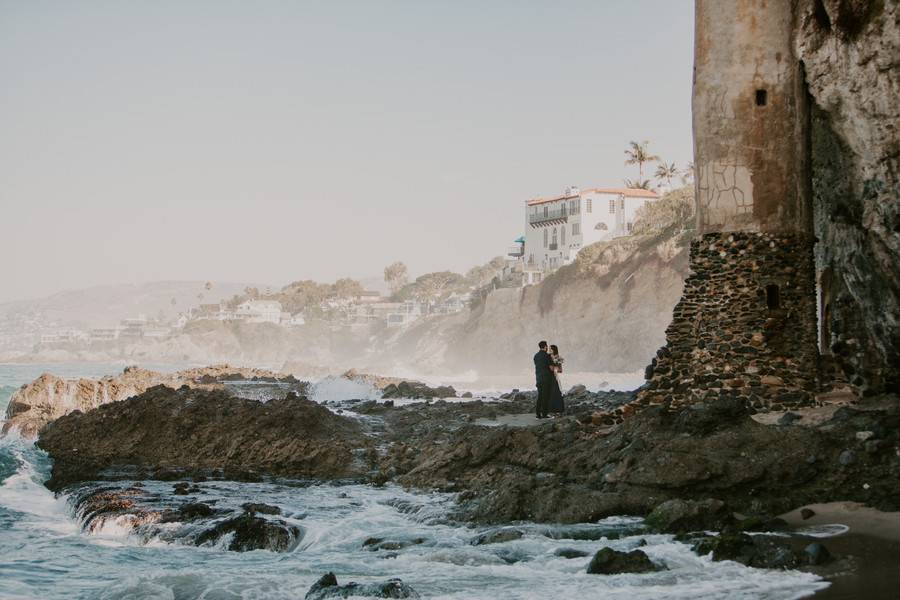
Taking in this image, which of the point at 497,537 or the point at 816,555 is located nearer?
the point at 816,555

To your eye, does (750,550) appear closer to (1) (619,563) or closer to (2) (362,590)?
(1) (619,563)

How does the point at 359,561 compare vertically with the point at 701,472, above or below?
below

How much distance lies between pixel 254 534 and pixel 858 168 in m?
10.1

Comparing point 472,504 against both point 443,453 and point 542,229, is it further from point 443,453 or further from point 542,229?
point 542,229

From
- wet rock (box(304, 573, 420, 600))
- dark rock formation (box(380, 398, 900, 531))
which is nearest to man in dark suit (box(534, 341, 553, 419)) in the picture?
dark rock formation (box(380, 398, 900, 531))

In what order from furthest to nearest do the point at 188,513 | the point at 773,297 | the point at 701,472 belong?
the point at 773,297 < the point at 188,513 < the point at 701,472

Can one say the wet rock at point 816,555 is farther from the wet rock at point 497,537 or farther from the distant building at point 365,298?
the distant building at point 365,298

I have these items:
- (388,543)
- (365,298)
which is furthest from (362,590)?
(365,298)

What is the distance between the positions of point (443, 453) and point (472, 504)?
3.10m

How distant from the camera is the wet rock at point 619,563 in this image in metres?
9.96

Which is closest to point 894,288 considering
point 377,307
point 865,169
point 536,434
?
point 865,169

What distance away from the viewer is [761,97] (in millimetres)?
16328

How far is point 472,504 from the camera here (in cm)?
1337

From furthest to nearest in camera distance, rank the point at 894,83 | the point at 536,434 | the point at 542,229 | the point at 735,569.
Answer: the point at 542,229
the point at 536,434
the point at 894,83
the point at 735,569
